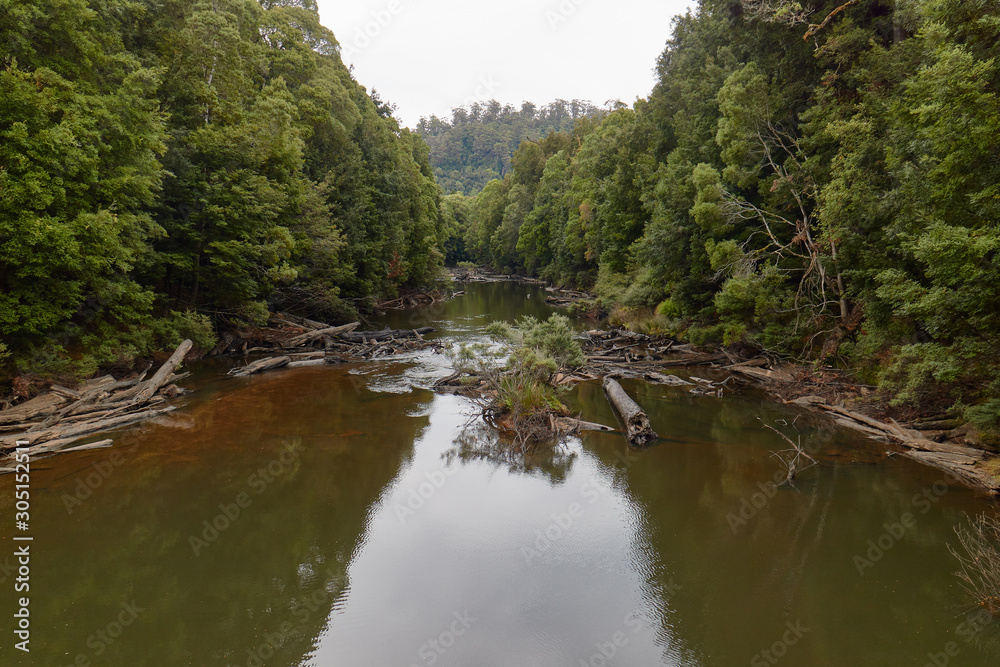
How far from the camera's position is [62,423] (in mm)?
12508

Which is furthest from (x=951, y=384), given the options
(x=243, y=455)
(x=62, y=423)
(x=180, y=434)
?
(x=62, y=423)

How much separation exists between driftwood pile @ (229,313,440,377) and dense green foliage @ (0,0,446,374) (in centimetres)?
149

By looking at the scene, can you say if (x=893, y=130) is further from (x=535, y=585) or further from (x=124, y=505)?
(x=124, y=505)

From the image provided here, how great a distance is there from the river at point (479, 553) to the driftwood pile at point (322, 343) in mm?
8010

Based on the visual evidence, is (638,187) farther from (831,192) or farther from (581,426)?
(581,426)

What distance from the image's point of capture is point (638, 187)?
3394cm

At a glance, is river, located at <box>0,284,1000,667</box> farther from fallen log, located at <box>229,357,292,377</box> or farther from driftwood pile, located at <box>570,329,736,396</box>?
fallen log, located at <box>229,357,292,377</box>

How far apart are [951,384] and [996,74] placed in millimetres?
6174

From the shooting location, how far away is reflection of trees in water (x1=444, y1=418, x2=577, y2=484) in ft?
39.3

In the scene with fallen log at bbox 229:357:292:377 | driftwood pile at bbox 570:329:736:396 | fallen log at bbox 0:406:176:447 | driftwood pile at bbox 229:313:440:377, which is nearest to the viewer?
fallen log at bbox 0:406:176:447

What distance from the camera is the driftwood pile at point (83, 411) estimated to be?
1161 centimetres

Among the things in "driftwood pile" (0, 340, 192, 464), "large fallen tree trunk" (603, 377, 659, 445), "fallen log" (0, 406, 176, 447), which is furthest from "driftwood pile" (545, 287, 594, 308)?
"fallen log" (0, 406, 176, 447)

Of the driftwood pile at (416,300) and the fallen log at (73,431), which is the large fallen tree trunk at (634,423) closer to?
the fallen log at (73,431)

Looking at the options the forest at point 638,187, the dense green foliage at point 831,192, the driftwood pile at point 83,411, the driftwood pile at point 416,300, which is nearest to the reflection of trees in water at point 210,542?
the driftwood pile at point 83,411
